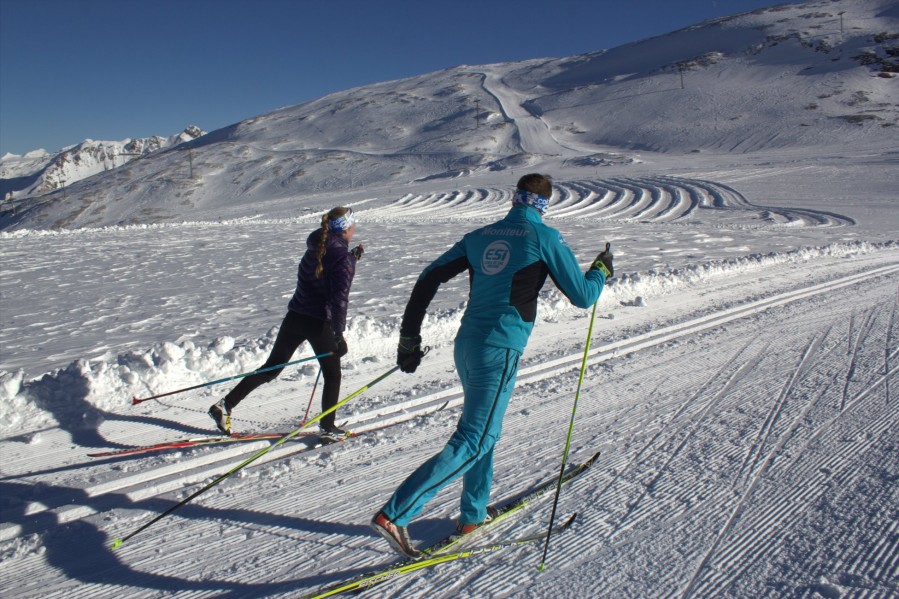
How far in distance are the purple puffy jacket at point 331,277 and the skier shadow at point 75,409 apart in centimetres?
141

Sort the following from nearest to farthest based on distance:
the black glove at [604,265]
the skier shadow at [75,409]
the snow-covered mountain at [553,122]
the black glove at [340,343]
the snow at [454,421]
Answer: the snow at [454,421] → the black glove at [604,265] → the black glove at [340,343] → the skier shadow at [75,409] → the snow-covered mountain at [553,122]

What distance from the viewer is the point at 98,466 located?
4.16 m

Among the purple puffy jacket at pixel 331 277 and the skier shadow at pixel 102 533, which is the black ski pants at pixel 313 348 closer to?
the purple puffy jacket at pixel 331 277

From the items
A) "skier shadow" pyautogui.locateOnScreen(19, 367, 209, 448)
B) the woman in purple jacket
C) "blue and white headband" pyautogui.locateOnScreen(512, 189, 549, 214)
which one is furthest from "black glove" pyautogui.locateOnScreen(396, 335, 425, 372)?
"skier shadow" pyautogui.locateOnScreen(19, 367, 209, 448)

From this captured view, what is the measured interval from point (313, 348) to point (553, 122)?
2758 inches

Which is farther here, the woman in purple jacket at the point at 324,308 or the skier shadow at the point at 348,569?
the woman in purple jacket at the point at 324,308

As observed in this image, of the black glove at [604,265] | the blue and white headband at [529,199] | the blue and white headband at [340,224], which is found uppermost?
the blue and white headband at [340,224]

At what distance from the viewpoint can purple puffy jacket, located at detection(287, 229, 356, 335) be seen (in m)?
4.20

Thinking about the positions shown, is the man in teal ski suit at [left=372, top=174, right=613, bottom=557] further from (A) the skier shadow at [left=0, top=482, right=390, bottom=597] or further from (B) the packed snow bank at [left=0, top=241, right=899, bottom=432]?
(B) the packed snow bank at [left=0, top=241, right=899, bottom=432]

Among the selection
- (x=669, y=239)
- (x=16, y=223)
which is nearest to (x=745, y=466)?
(x=669, y=239)

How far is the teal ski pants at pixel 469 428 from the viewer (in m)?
2.83

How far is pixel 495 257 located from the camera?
9.66 ft

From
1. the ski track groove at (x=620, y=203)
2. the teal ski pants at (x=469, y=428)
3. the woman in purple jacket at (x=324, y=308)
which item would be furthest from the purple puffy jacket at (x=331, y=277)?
the ski track groove at (x=620, y=203)

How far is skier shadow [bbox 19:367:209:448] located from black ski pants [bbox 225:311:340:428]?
513mm
